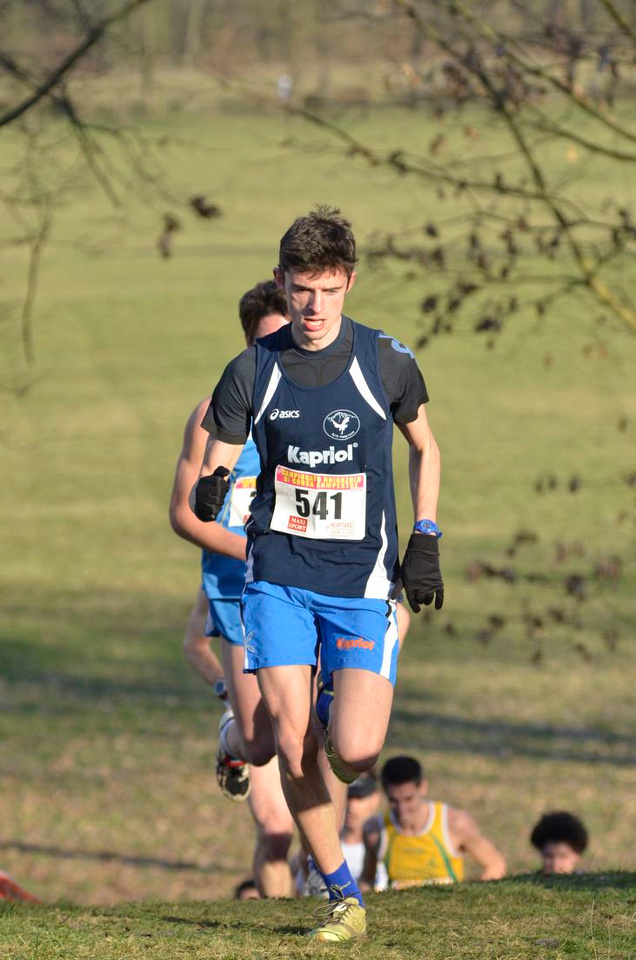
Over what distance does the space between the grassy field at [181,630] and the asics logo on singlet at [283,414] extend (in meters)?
1.82

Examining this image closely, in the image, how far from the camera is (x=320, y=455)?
16.4 feet

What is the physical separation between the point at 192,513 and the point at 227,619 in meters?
0.65

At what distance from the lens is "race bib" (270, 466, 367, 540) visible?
501cm

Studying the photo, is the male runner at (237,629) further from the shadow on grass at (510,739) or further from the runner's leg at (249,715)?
the shadow on grass at (510,739)

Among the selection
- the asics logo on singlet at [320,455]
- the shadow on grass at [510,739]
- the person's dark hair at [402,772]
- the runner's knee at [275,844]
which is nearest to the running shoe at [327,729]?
the asics logo on singlet at [320,455]

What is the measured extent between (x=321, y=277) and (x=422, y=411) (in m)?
0.65

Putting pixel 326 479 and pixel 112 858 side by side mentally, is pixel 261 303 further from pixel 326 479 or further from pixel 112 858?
pixel 112 858

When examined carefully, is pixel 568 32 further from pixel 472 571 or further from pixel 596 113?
pixel 472 571

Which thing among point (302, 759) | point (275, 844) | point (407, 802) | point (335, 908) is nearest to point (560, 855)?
point (407, 802)

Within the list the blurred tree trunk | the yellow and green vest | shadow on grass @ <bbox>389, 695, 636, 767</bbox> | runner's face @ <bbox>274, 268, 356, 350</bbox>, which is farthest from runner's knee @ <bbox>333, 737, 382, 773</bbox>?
shadow on grass @ <bbox>389, 695, 636, 767</bbox>

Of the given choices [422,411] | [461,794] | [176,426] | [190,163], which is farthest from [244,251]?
[422,411]

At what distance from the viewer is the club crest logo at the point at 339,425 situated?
497 cm

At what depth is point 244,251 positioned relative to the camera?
63.9 metres

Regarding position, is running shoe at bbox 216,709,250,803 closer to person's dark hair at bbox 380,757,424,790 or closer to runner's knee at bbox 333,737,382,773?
person's dark hair at bbox 380,757,424,790
